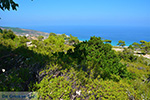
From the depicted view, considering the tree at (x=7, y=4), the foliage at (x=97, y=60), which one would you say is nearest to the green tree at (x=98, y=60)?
the foliage at (x=97, y=60)

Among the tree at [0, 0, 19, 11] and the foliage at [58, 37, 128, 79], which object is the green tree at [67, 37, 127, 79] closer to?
the foliage at [58, 37, 128, 79]

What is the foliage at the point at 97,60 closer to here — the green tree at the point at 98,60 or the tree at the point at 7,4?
the green tree at the point at 98,60

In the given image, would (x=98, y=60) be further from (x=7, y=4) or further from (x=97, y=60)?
(x=7, y=4)

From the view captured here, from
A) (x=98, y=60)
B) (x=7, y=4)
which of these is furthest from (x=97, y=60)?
(x=7, y=4)

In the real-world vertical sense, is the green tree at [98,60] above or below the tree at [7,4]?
below

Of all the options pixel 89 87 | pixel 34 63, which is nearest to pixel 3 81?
pixel 34 63

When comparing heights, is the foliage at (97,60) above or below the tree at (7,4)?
below

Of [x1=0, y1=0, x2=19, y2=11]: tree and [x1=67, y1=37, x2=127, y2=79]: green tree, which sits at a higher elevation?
[x1=0, y1=0, x2=19, y2=11]: tree

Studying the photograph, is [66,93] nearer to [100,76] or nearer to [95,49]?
[100,76]

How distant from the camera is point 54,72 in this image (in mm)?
3711

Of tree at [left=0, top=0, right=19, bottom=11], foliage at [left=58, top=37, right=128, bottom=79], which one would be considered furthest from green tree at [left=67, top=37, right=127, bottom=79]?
tree at [left=0, top=0, right=19, bottom=11]

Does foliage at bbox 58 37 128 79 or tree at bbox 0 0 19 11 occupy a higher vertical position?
tree at bbox 0 0 19 11

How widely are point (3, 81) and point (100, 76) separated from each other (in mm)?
3068

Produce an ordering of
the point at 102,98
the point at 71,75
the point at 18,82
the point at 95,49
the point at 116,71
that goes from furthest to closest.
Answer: the point at 95,49
the point at 116,71
the point at 71,75
the point at 102,98
the point at 18,82
